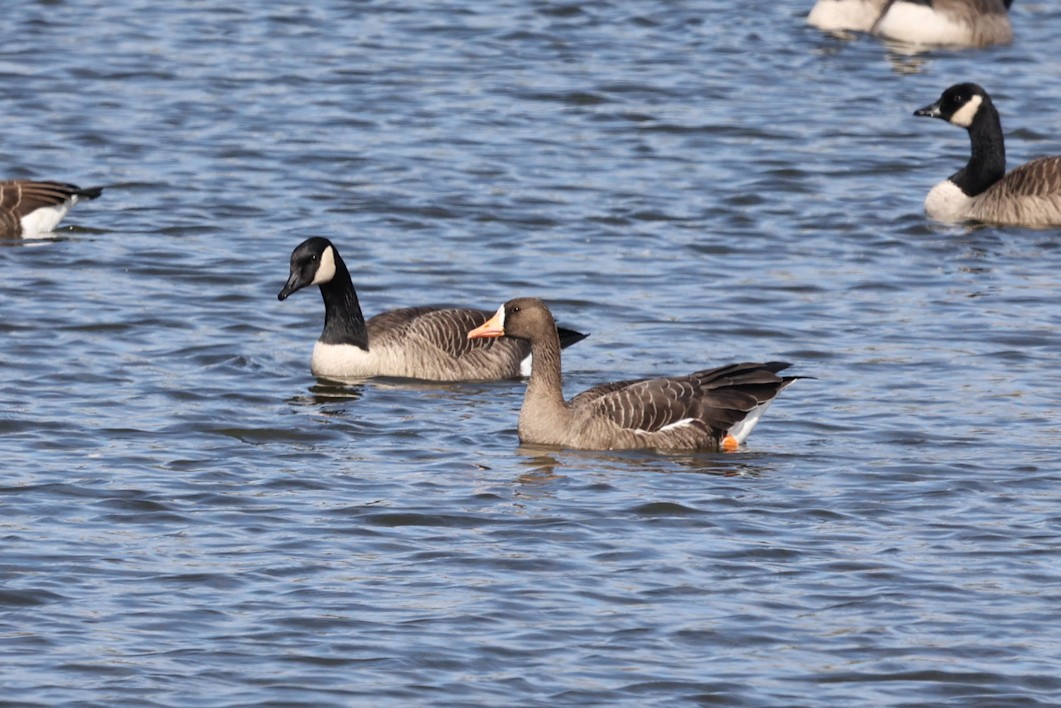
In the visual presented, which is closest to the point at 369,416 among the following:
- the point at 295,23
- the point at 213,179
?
the point at 213,179

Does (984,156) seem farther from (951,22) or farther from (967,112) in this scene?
(951,22)

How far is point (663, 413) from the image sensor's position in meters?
13.0

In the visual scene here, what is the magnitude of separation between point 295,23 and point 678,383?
56.6ft

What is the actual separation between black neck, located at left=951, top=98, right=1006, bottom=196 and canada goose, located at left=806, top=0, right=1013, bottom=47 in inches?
309

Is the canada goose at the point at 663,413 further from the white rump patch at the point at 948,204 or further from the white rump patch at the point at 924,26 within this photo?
the white rump patch at the point at 924,26

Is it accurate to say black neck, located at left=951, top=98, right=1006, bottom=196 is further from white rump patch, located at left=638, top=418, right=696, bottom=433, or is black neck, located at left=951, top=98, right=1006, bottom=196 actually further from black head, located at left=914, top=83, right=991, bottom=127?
white rump patch, located at left=638, top=418, right=696, bottom=433

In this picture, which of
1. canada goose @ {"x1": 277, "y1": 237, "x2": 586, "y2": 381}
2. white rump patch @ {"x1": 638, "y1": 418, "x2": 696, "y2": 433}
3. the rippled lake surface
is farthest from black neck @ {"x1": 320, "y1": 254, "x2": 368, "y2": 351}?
white rump patch @ {"x1": 638, "y1": 418, "x2": 696, "y2": 433}

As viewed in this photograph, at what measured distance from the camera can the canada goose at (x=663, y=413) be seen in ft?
42.5

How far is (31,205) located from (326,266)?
15.3ft

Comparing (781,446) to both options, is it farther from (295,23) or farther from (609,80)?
(295,23)

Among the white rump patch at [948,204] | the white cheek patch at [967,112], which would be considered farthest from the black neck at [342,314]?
the white cheek patch at [967,112]

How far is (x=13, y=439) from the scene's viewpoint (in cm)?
1295

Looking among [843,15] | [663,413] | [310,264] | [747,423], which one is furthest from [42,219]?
[843,15]

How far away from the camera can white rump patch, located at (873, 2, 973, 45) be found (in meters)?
28.9
